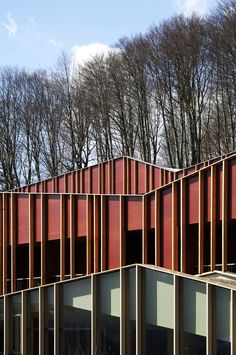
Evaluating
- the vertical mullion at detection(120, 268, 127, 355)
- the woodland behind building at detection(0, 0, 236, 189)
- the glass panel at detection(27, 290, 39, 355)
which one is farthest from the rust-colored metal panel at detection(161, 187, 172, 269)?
the woodland behind building at detection(0, 0, 236, 189)

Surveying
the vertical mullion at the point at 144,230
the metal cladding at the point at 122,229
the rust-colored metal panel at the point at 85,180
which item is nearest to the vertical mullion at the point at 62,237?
the metal cladding at the point at 122,229

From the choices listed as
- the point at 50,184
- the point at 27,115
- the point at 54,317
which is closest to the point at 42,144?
the point at 27,115

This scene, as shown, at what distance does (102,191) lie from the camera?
24016 millimetres

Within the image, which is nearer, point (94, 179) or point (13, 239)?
point (13, 239)

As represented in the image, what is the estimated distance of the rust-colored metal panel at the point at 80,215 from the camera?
14.9 meters

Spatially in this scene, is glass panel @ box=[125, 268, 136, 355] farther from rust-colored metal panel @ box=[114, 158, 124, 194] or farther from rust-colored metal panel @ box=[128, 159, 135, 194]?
rust-colored metal panel @ box=[114, 158, 124, 194]

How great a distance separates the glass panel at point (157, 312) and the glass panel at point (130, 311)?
0.20 meters

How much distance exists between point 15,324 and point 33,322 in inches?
31.5

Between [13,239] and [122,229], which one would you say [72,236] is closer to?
[122,229]

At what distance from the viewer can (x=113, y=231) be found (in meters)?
14.2

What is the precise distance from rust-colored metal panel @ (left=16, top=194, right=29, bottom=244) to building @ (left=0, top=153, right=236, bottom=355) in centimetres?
3

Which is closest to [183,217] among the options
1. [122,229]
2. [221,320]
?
[122,229]

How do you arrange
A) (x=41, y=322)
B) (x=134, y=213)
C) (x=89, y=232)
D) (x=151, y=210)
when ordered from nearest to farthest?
1. (x=41, y=322)
2. (x=151, y=210)
3. (x=134, y=213)
4. (x=89, y=232)

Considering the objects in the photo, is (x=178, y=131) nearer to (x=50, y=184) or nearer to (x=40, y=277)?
(x=50, y=184)
